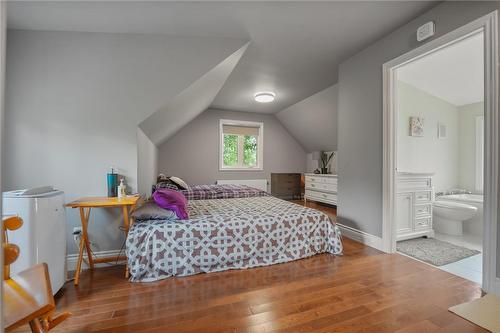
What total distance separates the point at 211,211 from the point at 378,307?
1786mm

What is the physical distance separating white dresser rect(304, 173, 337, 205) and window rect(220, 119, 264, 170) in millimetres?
1467

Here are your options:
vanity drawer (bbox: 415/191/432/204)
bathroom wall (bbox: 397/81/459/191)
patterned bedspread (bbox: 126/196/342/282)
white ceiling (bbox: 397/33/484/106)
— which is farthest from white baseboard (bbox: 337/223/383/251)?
white ceiling (bbox: 397/33/484/106)

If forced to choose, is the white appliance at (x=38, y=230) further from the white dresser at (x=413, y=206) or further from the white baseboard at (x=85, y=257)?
the white dresser at (x=413, y=206)

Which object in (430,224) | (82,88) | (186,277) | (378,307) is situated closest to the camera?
(378,307)

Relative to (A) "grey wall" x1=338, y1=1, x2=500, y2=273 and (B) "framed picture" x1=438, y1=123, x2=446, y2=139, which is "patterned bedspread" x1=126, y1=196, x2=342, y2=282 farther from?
(B) "framed picture" x1=438, y1=123, x2=446, y2=139

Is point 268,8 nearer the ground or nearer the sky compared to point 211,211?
nearer the sky

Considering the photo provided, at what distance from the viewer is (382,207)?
101 inches

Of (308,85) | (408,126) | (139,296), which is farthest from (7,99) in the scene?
(408,126)

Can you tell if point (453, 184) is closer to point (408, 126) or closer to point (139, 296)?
point (408, 126)

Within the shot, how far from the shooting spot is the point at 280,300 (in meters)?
1.63

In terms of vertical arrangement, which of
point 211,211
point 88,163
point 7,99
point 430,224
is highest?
point 7,99

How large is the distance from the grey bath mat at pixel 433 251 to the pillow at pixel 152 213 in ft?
8.90

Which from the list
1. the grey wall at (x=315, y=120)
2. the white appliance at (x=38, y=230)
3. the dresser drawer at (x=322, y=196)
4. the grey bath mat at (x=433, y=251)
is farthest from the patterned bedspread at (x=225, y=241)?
the grey wall at (x=315, y=120)

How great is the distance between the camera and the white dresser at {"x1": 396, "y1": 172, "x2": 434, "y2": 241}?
289 cm
